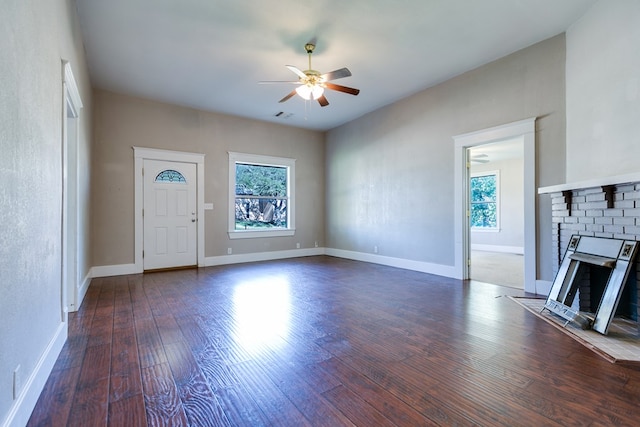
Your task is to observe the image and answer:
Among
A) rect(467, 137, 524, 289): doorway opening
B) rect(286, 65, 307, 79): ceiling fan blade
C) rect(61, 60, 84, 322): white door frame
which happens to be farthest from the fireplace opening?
rect(61, 60, 84, 322): white door frame

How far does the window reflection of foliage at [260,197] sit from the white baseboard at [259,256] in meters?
0.59

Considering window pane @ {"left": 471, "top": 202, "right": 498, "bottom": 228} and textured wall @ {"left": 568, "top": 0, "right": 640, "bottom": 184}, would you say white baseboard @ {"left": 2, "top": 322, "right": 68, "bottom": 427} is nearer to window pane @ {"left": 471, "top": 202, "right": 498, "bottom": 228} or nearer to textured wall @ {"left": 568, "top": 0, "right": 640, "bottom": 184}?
textured wall @ {"left": 568, "top": 0, "right": 640, "bottom": 184}

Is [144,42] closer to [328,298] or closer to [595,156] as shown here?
[328,298]

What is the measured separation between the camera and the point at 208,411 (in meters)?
1.56

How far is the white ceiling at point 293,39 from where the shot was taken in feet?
9.96

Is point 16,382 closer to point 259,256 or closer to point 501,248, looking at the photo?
point 259,256

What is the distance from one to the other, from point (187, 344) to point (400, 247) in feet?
13.4

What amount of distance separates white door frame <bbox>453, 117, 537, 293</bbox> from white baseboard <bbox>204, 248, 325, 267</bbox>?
352cm

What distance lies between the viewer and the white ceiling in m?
3.04

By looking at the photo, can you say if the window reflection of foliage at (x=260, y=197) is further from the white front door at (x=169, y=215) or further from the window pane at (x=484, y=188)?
the window pane at (x=484, y=188)

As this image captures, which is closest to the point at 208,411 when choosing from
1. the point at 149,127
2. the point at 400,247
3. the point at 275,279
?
the point at 275,279

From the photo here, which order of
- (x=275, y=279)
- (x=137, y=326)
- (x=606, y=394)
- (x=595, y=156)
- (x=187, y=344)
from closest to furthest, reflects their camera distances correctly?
(x=606, y=394) → (x=187, y=344) → (x=137, y=326) → (x=595, y=156) → (x=275, y=279)

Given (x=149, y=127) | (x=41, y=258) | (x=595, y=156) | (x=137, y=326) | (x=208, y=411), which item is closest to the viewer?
(x=208, y=411)

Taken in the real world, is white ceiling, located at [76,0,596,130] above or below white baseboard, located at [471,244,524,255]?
above
